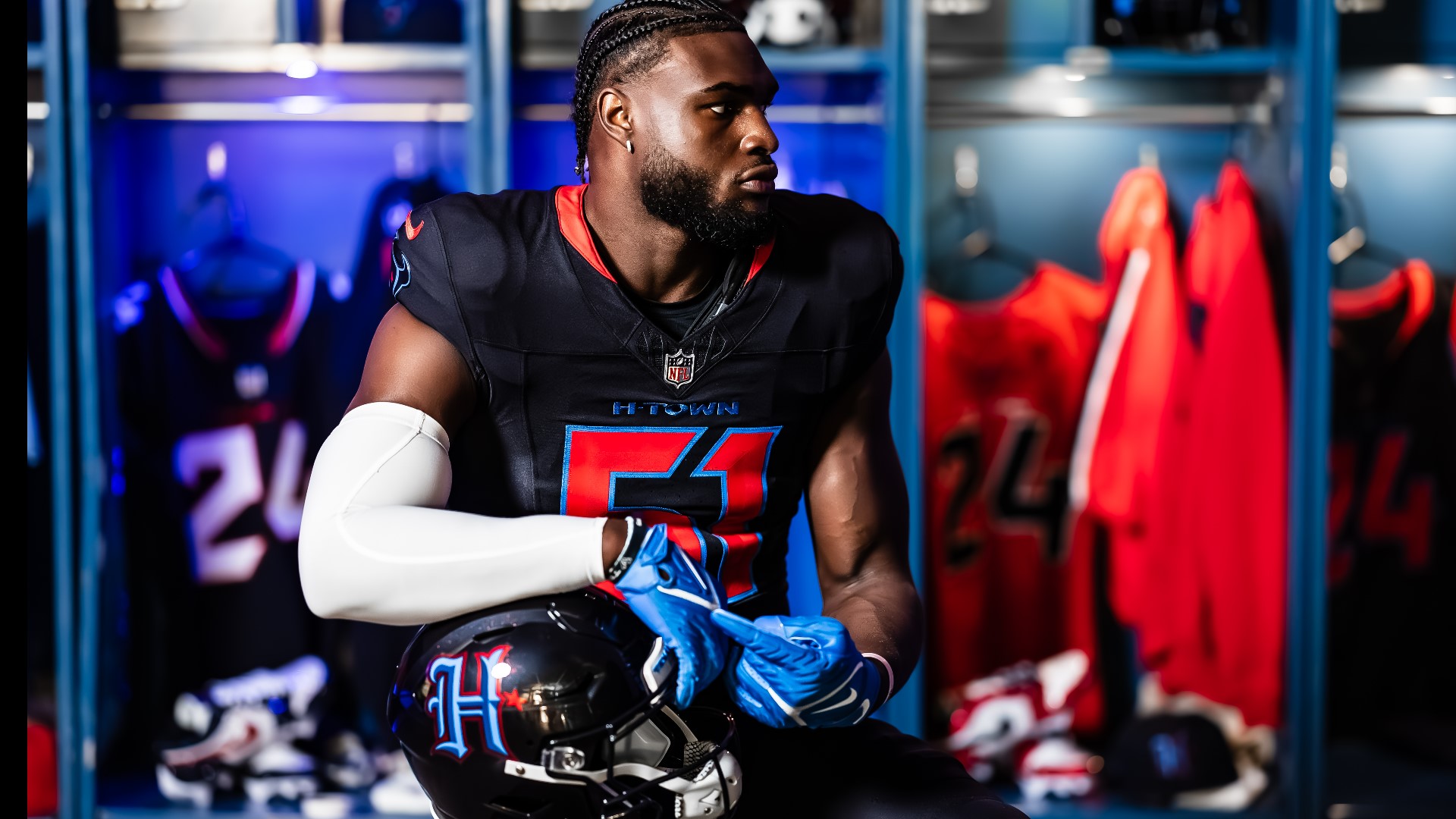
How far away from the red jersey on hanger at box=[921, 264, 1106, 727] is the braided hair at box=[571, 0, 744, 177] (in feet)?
4.34

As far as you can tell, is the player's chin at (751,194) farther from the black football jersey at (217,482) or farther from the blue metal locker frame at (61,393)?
the blue metal locker frame at (61,393)

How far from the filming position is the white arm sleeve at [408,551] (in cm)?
105

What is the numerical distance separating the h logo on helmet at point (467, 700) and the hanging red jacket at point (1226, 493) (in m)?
1.73

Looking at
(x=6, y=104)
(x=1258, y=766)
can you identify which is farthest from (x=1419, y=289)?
(x=6, y=104)

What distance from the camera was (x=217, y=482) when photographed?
2455 millimetres

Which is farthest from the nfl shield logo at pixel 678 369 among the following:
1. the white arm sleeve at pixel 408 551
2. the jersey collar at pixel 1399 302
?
the jersey collar at pixel 1399 302

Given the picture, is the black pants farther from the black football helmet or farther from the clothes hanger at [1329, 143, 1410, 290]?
the clothes hanger at [1329, 143, 1410, 290]

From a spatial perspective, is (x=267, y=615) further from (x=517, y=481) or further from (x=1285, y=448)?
(x=1285, y=448)

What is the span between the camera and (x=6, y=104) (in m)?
2.04

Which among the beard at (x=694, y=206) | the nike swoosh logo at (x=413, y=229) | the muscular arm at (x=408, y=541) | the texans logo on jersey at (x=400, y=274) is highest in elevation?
the beard at (x=694, y=206)

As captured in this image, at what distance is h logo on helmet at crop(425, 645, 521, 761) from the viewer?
3.42 feet

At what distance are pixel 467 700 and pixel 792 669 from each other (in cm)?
27

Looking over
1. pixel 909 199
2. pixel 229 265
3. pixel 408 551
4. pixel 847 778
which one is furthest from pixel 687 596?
pixel 229 265

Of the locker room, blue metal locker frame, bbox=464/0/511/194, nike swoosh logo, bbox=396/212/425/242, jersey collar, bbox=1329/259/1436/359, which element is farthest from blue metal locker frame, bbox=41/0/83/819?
jersey collar, bbox=1329/259/1436/359
